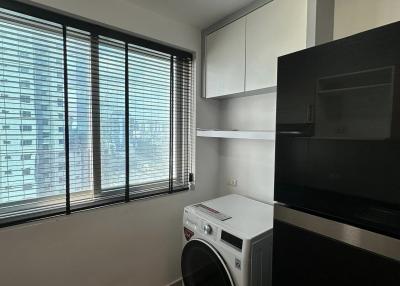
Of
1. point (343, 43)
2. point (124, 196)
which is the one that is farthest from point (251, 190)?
point (343, 43)

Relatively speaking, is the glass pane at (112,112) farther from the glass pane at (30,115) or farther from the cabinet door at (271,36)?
the cabinet door at (271,36)

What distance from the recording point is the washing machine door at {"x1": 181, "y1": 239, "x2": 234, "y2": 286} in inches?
52.8

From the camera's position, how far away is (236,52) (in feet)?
5.96

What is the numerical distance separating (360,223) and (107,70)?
5.83 feet

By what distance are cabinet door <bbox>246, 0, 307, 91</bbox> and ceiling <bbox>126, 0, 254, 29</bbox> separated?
0.19 meters

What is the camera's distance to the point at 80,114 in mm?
1573

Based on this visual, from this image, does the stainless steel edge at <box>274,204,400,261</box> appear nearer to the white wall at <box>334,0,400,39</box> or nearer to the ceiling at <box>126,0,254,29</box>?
the white wall at <box>334,0,400,39</box>

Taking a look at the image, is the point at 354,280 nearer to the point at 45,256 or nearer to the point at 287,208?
the point at 287,208

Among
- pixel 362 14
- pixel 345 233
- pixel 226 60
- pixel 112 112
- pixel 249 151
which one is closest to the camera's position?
pixel 345 233

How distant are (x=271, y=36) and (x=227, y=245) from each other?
4.75 feet

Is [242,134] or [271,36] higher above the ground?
[271,36]

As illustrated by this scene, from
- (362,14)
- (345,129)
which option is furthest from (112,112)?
(362,14)

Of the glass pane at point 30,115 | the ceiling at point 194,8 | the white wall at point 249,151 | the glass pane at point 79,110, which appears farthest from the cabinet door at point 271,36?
the glass pane at point 30,115

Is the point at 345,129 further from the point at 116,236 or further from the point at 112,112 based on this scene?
the point at 116,236
